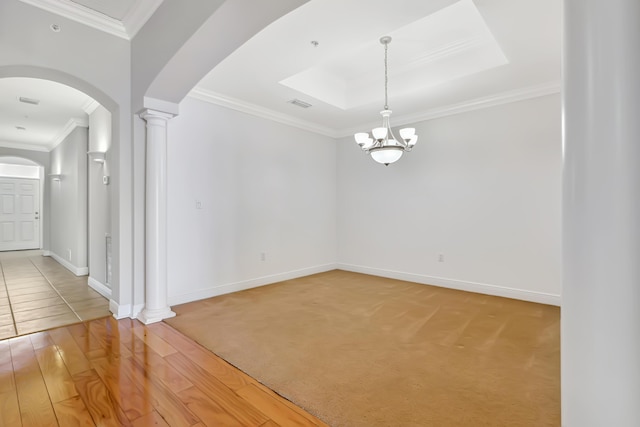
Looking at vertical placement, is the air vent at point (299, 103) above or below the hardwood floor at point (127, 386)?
above

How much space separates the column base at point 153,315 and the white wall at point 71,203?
119 inches

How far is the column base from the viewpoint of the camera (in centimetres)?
314

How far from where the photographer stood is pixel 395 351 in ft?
8.41

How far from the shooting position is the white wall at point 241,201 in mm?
3912

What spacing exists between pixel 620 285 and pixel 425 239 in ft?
14.0

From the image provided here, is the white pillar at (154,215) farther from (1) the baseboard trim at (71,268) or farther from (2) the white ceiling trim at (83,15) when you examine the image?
(1) the baseboard trim at (71,268)

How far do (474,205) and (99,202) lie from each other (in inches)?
215

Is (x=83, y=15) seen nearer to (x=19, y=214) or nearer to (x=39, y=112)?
(x=39, y=112)

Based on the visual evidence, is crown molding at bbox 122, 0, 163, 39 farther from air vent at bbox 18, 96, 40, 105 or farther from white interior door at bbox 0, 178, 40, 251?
white interior door at bbox 0, 178, 40, 251

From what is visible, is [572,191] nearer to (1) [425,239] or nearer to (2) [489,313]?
(2) [489,313]

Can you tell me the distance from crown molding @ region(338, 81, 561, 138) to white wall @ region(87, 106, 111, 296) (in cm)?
421

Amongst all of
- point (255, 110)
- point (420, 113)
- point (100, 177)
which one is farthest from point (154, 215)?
point (420, 113)

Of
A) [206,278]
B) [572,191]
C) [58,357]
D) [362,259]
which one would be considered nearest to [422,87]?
[362,259]

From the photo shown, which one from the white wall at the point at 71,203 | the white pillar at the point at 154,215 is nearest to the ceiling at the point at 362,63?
the white wall at the point at 71,203
